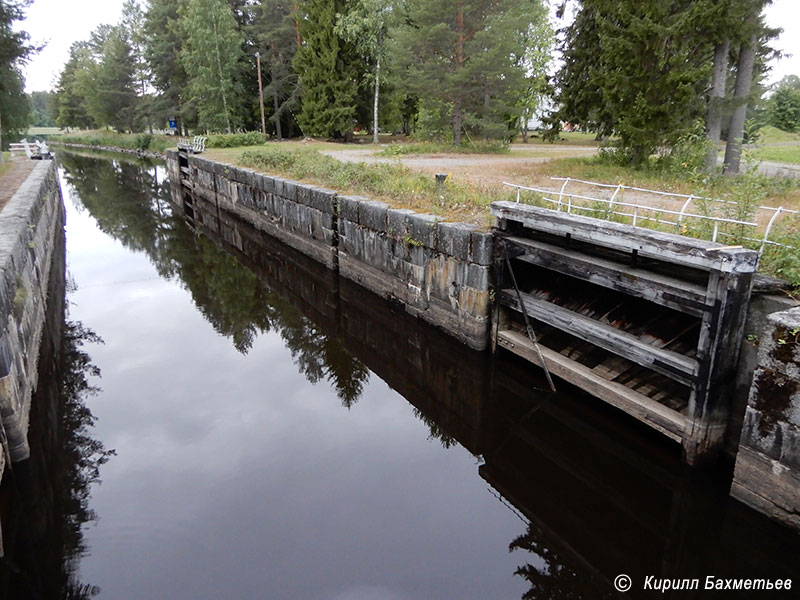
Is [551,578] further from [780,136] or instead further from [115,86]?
[115,86]

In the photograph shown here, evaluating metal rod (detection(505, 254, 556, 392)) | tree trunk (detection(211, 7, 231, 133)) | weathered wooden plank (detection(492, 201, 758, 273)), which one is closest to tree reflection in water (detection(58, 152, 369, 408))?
metal rod (detection(505, 254, 556, 392))

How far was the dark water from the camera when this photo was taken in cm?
500

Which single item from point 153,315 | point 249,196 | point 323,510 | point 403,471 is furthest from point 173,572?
point 249,196

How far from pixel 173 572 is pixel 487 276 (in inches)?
229

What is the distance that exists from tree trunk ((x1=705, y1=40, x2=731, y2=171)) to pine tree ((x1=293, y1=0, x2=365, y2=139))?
26983mm

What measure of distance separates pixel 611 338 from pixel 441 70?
2334 cm

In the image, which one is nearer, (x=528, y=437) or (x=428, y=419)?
(x=528, y=437)

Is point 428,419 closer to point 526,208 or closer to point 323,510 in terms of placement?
point 323,510

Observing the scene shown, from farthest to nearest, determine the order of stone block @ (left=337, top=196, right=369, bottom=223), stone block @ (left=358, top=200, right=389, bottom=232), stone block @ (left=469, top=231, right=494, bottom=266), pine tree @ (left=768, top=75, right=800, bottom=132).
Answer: pine tree @ (left=768, top=75, right=800, bottom=132)
stone block @ (left=337, top=196, right=369, bottom=223)
stone block @ (left=358, top=200, right=389, bottom=232)
stone block @ (left=469, top=231, right=494, bottom=266)

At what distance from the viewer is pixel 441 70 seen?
26891mm

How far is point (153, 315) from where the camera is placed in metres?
11.8

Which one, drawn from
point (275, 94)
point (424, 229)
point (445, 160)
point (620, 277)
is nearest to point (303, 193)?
point (424, 229)

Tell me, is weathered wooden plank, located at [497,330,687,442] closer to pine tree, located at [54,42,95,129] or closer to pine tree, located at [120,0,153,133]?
pine tree, located at [120,0,153,133]

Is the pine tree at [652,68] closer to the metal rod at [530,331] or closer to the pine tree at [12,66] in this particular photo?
the metal rod at [530,331]
